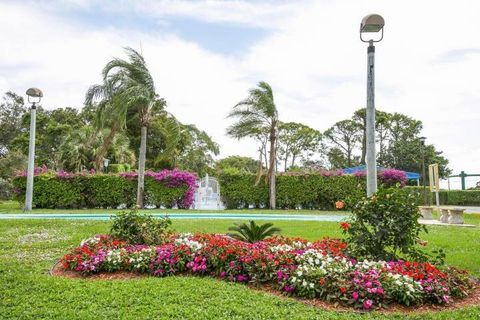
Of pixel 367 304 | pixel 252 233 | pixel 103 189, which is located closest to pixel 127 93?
pixel 103 189

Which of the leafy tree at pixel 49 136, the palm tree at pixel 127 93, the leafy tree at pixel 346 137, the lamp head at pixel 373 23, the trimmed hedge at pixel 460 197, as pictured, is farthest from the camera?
the leafy tree at pixel 346 137

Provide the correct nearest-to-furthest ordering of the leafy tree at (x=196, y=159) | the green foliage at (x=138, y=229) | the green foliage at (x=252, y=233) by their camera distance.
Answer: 1. the green foliage at (x=138, y=229)
2. the green foliage at (x=252, y=233)
3. the leafy tree at (x=196, y=159)

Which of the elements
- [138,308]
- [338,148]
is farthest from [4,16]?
[338,148]

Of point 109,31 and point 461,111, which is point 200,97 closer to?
point 109,31

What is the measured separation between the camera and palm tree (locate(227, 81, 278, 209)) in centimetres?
1728

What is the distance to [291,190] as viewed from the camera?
57.7 feet

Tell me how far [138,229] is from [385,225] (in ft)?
12.3

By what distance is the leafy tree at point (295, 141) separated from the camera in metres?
35.7

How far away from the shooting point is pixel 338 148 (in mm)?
37094

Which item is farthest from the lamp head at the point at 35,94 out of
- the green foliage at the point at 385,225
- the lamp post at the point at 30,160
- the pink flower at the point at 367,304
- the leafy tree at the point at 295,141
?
the leafy tree at the point at 295,141

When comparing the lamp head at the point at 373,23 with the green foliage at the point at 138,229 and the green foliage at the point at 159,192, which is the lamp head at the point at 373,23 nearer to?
the green foliage at the point at 138,229

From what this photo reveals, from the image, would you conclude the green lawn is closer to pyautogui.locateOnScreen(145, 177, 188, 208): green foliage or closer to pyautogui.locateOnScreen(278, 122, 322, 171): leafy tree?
pyautogui.locateOnScreen(145, 177, 188, 208): green foliage

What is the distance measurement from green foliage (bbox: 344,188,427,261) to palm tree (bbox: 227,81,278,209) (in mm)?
12389

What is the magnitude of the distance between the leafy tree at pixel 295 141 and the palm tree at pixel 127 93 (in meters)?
20.9
